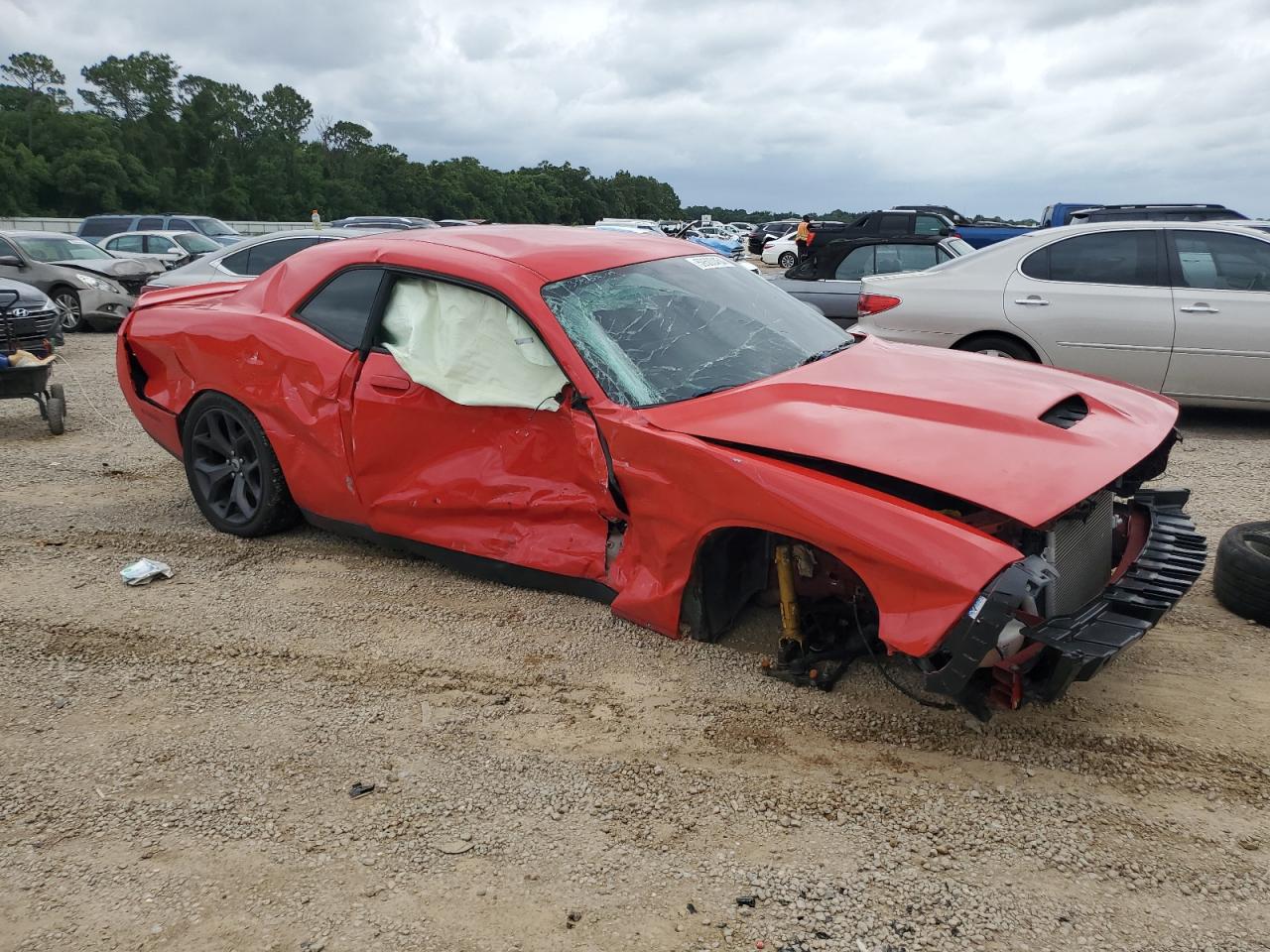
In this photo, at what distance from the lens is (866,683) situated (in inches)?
132

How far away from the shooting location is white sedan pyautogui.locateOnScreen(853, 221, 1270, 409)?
6617mm

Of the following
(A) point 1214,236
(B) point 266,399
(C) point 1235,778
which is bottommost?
(C) point 1235,778

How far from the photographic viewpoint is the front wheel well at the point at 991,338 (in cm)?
703

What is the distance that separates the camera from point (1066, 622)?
2.68 meters

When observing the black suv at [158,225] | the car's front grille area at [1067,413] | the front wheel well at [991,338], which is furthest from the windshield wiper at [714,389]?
the black suv at [158,225]

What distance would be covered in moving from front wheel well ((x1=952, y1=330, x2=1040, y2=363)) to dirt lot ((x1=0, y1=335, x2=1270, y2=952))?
3.35m

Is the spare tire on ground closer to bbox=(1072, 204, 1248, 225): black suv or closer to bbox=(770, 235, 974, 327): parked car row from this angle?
bbox=(770, 235, 974, 327): parked car row

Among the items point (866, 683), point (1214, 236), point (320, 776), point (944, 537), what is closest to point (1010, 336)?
point (1214, 236)

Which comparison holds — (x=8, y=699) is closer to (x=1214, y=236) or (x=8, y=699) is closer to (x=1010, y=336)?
(x=1010, y=336)

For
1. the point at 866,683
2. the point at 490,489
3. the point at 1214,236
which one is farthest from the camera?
the point at 1214,236

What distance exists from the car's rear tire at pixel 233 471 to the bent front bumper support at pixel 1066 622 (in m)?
3.36

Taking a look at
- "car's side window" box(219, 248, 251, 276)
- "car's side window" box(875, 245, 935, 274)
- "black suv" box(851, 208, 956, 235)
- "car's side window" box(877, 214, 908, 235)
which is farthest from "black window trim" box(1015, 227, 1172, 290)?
"car's side window" box(877, 214, 908, 235)

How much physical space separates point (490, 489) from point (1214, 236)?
5.88 meters

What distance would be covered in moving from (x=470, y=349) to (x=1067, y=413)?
227 centimetres
